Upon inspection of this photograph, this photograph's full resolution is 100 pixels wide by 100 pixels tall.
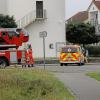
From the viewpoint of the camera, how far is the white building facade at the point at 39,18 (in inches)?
2643

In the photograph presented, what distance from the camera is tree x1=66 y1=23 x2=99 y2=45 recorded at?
249ft

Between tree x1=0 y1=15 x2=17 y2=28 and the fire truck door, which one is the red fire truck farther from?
tree x1=0 y1=15 x2=17 y2=28

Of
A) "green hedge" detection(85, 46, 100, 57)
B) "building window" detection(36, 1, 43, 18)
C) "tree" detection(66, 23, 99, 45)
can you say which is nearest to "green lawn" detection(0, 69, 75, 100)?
"building window" detection(36, 1, 43, 18)

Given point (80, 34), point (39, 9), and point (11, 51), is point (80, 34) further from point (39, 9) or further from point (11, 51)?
point (11, 51)

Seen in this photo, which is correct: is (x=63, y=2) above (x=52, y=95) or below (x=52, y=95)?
above

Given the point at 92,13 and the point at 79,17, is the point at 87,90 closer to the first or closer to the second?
the point at 92,13

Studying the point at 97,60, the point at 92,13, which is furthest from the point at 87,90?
A: the point at 92,13

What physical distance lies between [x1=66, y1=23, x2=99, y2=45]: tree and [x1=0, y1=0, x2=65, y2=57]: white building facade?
7.34m

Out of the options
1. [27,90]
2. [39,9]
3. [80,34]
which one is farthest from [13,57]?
[80,34]

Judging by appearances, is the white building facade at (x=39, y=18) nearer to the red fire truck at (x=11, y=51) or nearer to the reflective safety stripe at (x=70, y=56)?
the reflective safety stripe at (x=70, y=56)

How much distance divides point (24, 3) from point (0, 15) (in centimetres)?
327

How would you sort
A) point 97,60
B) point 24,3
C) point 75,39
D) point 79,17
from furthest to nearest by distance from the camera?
1. point 79,17
2. point 75,39
3. point 24,3
4. point 97,60

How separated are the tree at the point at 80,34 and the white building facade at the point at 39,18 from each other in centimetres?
734

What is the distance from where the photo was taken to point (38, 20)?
67562 millimetres
